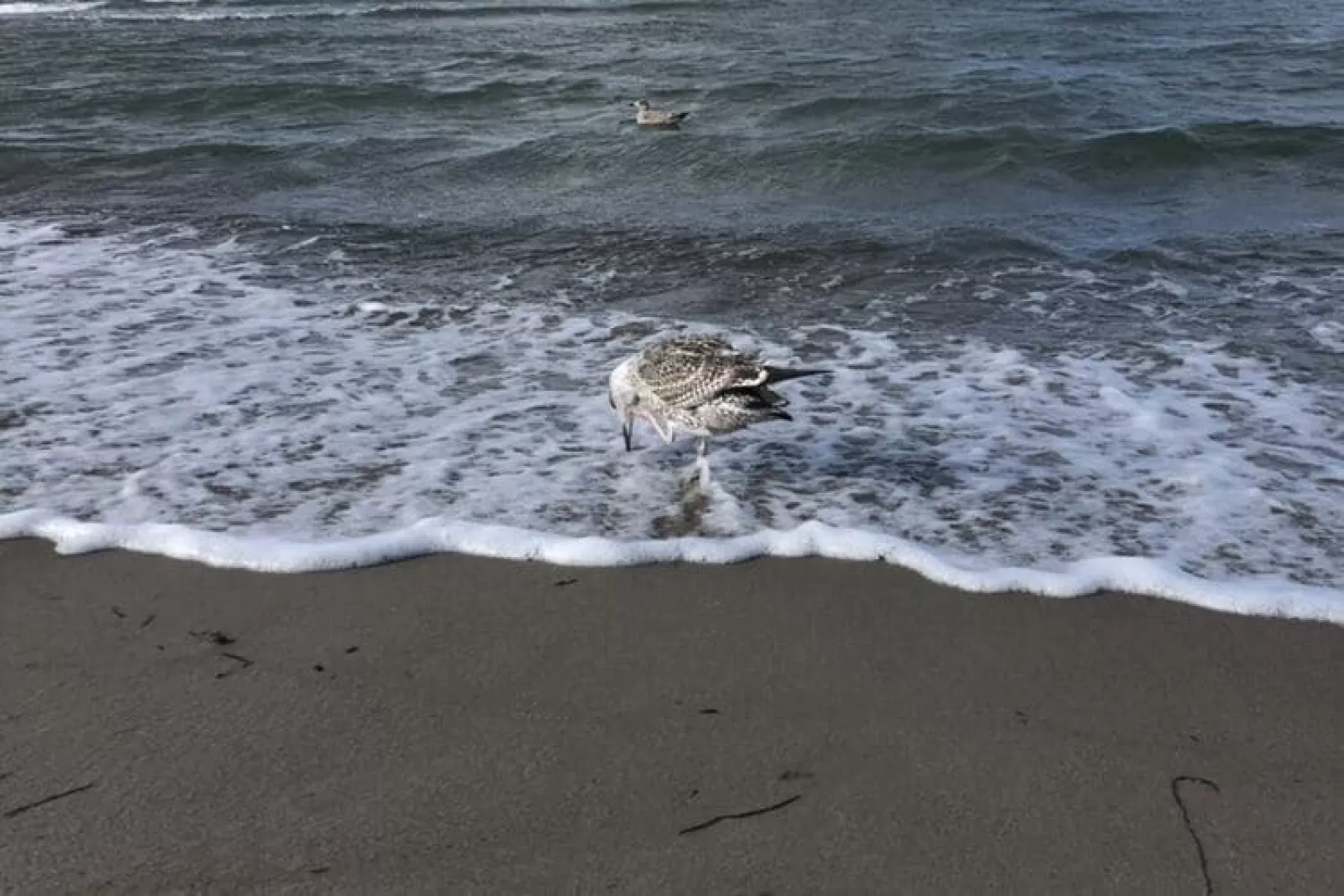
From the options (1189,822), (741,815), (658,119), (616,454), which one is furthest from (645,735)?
(658,119)

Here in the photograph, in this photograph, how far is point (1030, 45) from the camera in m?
18.9

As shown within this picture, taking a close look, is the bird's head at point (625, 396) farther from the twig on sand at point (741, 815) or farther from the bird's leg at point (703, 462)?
the twig on sand at point (741, 815)

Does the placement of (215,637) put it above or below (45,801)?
below

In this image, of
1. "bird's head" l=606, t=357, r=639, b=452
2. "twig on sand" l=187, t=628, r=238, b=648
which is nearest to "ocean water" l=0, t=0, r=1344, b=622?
"bird's head" l=606, t=357, r=639, b=452

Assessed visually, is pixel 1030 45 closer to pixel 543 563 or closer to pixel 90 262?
pixel 90 262

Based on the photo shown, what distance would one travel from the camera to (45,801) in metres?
3.17

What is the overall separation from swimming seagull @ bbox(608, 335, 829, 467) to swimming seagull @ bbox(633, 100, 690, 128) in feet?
28.7

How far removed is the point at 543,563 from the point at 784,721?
1296 millimetres

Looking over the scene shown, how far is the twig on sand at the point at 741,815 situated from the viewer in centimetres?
308

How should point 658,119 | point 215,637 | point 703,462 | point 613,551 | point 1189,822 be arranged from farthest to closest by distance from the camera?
point 658,119 < point 703,462 < point 613,551 < point 215,637 < point 1189,822

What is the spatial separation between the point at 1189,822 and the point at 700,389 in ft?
8.59

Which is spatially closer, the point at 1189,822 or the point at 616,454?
the point at 1189,822

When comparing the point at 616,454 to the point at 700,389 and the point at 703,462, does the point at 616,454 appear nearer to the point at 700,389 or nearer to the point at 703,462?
the point at 703,462

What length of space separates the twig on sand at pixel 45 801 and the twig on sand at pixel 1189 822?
2.75 meters
